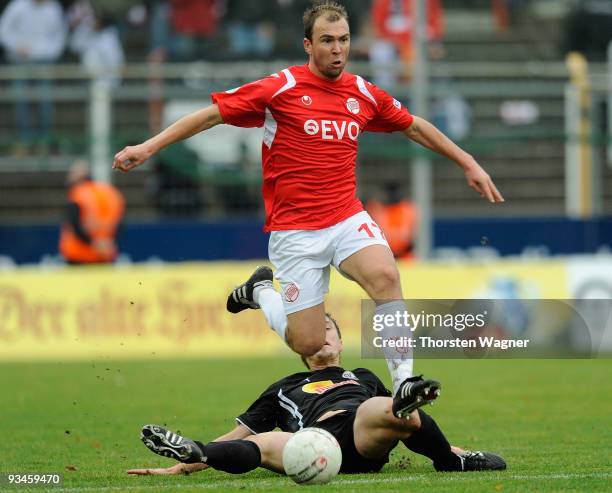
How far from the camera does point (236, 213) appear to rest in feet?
69.1

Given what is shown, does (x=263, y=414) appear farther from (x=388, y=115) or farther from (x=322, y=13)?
(x=322, y=13)

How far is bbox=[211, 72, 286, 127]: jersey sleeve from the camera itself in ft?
27.7

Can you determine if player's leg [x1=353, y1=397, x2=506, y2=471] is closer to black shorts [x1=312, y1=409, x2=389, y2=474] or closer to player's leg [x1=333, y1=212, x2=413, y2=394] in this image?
black shorts [x1=312, y1=409, x2=389, y2=474]

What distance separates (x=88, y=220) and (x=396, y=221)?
4.71m

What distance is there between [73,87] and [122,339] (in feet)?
17.4

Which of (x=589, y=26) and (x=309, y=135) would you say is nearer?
(x=309, y=135)

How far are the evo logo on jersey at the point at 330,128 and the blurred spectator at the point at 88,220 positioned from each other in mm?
10334

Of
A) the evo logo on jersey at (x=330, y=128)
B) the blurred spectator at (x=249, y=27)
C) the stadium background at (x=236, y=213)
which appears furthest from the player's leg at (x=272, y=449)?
the blurred spectator at (x=249, y=27)

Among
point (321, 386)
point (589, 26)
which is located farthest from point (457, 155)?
point (589, 26)

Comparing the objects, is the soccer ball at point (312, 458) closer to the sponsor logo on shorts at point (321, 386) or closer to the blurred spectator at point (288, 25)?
the sponsor logo on shorts at point (321, 386)

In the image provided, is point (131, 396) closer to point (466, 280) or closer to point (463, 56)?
point (466, 280)

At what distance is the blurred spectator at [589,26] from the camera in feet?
79.4

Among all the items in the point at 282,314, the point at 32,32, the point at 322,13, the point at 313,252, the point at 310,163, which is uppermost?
the point at 32,32

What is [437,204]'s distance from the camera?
22.8 m
